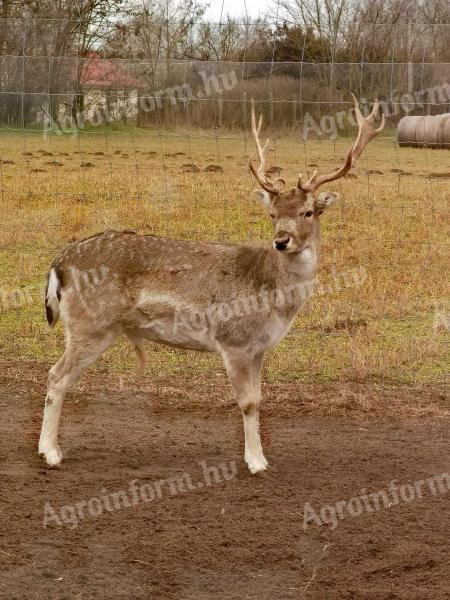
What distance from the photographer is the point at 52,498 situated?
6.07 m

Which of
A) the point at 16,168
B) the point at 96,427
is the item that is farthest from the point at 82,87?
the point at 96,427

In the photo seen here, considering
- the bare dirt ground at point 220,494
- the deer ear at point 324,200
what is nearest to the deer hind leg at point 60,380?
the bare dirt ground at point 220,494

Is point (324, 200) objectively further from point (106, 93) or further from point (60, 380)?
point (106, 93)

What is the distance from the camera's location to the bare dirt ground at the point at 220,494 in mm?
5105

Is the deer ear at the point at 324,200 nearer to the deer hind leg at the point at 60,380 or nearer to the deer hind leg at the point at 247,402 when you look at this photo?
the deer hind leg at the point at 247,402

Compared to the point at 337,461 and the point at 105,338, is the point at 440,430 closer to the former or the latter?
the point at 337,461

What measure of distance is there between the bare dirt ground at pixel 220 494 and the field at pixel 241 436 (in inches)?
0.6

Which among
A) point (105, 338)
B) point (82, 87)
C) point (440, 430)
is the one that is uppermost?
point (82, 87)

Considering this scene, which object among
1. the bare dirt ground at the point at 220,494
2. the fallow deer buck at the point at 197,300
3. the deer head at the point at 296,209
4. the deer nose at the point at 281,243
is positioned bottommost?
the bare dirt ground at the point at 220,494

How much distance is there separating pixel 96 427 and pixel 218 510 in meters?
1.79

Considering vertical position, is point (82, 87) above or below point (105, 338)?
above

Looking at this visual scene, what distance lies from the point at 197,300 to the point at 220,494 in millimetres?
1306

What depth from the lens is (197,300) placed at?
679 centimetres

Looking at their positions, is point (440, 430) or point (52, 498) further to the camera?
point (440, 430)
